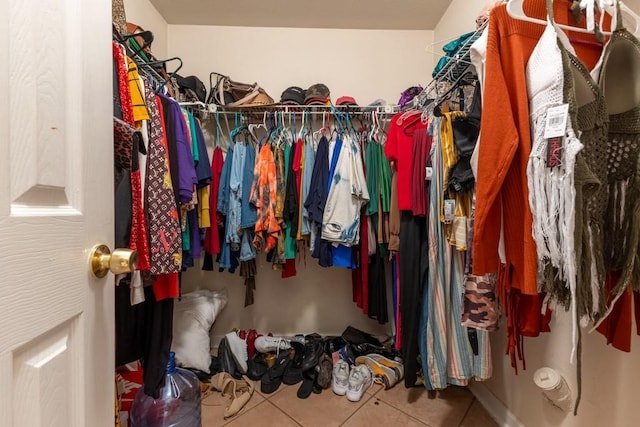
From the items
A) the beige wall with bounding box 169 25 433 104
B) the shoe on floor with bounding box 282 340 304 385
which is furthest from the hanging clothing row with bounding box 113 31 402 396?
the shoe on floor with bounding box 282 340 304 385

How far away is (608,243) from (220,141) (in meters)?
1.85

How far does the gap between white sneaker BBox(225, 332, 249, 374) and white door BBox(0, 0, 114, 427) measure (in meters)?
1.17

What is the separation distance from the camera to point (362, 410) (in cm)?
131

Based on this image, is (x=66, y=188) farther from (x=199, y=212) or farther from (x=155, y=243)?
(x=199, y=212)

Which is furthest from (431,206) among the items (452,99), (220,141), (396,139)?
(220,141)

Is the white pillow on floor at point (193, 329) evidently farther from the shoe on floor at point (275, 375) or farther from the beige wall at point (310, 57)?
the beige wall at point (310, 57)

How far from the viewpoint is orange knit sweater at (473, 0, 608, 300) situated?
592 millimetres

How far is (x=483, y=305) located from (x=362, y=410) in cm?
89

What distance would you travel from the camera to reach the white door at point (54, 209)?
318mm

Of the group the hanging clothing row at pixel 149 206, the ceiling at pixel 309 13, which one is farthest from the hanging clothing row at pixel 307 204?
the ceiling at pixel 309 13

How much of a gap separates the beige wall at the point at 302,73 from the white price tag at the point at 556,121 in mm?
1492

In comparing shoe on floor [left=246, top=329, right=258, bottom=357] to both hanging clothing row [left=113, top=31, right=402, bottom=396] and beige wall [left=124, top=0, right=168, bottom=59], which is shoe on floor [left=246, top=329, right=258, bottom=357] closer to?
hanging clothing row [left=113, top=31, right=402, bottom=396]

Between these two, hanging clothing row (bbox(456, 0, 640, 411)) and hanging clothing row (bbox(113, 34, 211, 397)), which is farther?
hanging clothing row (bbox(113, 34, 211, 397))

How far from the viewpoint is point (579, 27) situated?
2.12 ft
